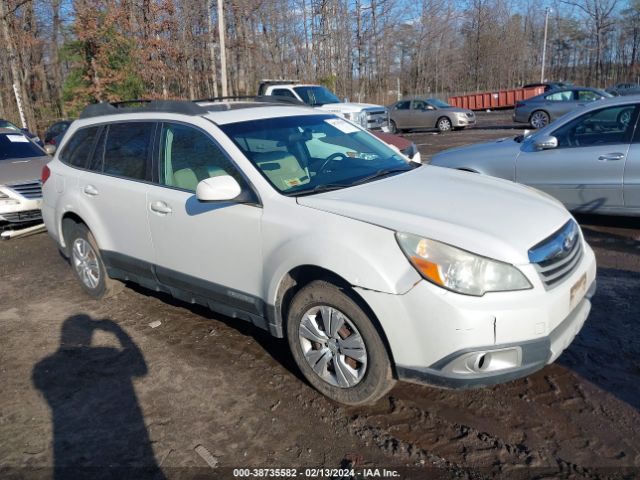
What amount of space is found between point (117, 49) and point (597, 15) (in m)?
45.4

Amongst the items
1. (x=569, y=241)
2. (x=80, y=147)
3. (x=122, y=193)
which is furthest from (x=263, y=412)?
(x=80, y=147)

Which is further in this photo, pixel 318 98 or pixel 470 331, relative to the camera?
pixel 318 98

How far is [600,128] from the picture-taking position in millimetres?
6539

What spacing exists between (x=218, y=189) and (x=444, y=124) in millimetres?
21747

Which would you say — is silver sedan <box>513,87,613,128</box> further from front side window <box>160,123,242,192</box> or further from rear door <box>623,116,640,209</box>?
front side window <box>160,123,242,192</box>

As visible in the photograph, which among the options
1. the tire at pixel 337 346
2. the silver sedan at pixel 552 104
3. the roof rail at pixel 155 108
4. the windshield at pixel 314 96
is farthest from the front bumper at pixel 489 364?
the silver sedan at pixel 552 104

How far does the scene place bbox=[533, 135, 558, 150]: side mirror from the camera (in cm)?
663

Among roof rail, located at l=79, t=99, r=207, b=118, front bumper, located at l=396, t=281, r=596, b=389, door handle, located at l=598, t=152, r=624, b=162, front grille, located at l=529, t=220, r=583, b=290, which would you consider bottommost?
front bumper, located at l=396, t=281, r=596, b=389

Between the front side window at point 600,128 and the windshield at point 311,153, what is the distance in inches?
126

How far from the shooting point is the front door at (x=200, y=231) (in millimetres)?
3678

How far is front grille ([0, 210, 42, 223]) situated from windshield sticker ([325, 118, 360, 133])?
580 centimetres

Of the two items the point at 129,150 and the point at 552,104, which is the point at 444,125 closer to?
the point at 552,104

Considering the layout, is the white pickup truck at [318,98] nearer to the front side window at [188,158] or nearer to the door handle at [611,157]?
the door handle at [611,157]

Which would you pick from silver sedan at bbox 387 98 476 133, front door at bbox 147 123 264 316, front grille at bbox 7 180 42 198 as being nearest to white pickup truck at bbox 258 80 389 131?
front grille at bbox 7 180 42 198
